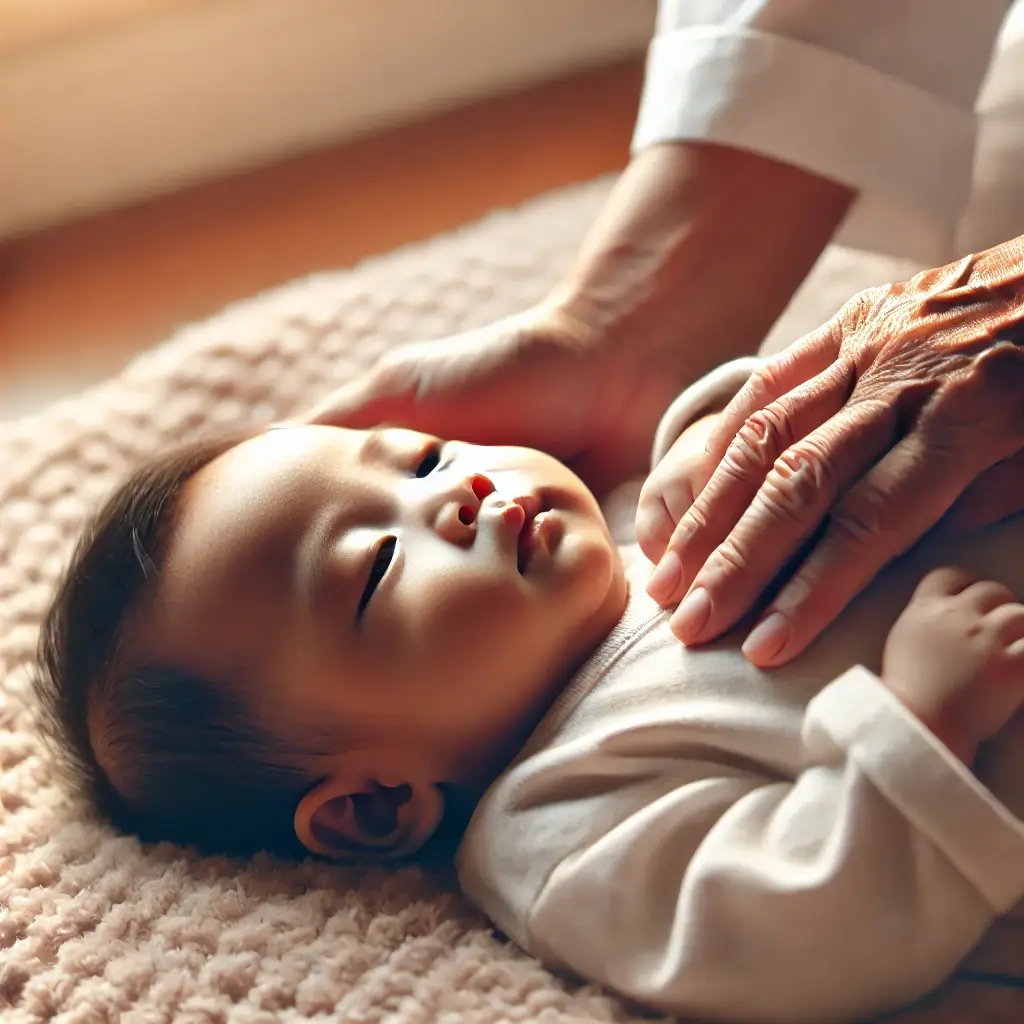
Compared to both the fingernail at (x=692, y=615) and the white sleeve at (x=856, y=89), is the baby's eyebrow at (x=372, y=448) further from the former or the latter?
the white sleeve at (x=856, y=89)

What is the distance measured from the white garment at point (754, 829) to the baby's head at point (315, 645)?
5 cm

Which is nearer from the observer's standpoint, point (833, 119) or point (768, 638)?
point (768, 638)

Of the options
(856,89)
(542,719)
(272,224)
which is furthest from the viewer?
(272,224)

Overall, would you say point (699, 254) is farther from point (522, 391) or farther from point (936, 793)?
point (936, 793)

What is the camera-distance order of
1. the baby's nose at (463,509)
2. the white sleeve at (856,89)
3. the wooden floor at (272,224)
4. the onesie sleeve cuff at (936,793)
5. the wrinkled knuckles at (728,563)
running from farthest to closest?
the wooden floor at (272,224)
the white sleeve at (856,89)
the baby's nose at (463,509)
the wrinkled knuckles at (728,563)
the onesie sleeve cuff at (936,793)

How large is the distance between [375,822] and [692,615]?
27cm

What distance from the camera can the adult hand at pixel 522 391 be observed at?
42.6 inches

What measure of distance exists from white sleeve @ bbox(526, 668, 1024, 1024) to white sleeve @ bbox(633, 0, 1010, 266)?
0.53m

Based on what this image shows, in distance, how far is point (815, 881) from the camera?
66cm

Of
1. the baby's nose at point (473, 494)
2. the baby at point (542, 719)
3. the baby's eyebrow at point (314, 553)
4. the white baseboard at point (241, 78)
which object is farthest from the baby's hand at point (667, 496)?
the white baseboard at point (241, 78)

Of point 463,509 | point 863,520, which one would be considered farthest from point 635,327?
point 863,520

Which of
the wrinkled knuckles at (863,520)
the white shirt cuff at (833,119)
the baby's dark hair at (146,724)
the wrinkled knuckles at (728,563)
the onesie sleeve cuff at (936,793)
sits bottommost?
the baby's dark hair at (146,724)

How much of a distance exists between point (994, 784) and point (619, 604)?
10.8 inches

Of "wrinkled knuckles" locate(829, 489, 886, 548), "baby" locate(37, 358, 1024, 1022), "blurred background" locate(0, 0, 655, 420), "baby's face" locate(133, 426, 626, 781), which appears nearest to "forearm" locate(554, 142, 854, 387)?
"baby" locate(37, 358, 1024, 1022)
